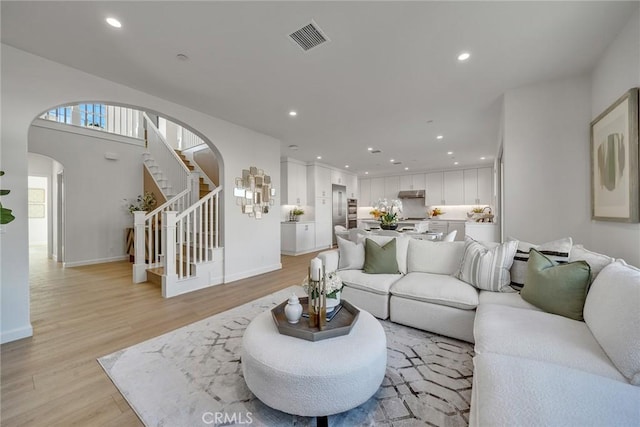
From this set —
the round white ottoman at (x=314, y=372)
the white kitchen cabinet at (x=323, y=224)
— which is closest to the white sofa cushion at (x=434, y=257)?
the round white ottoman at (x=314, y=372)

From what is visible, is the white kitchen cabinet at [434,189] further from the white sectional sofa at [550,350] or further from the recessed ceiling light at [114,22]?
the recessed ceiling light at [114,22]

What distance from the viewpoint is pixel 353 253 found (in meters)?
3.29

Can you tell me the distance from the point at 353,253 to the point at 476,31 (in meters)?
2.53

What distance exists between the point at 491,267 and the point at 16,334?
4576 mm

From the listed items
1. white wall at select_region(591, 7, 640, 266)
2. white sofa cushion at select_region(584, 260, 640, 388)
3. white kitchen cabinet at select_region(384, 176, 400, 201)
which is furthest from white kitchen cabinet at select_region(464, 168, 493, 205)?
white sofa cushion at select_region(584, 260, 640, 388)

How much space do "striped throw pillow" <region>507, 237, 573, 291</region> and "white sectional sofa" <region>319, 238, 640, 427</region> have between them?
0.09 meters

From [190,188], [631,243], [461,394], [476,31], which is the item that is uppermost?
[476,31]

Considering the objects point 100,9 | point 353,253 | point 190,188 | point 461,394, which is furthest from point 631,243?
point 190,188

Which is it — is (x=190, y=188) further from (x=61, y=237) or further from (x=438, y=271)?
(x=438, y=271)

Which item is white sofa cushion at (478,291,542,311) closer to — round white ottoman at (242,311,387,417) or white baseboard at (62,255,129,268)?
round white ottoman at (242,311,387,417)

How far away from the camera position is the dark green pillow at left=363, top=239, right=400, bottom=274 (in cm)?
302

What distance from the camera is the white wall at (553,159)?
9.36 ft

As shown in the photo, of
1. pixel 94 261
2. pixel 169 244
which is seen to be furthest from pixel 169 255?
pixel 94 261

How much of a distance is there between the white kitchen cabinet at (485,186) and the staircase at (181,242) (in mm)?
7927
